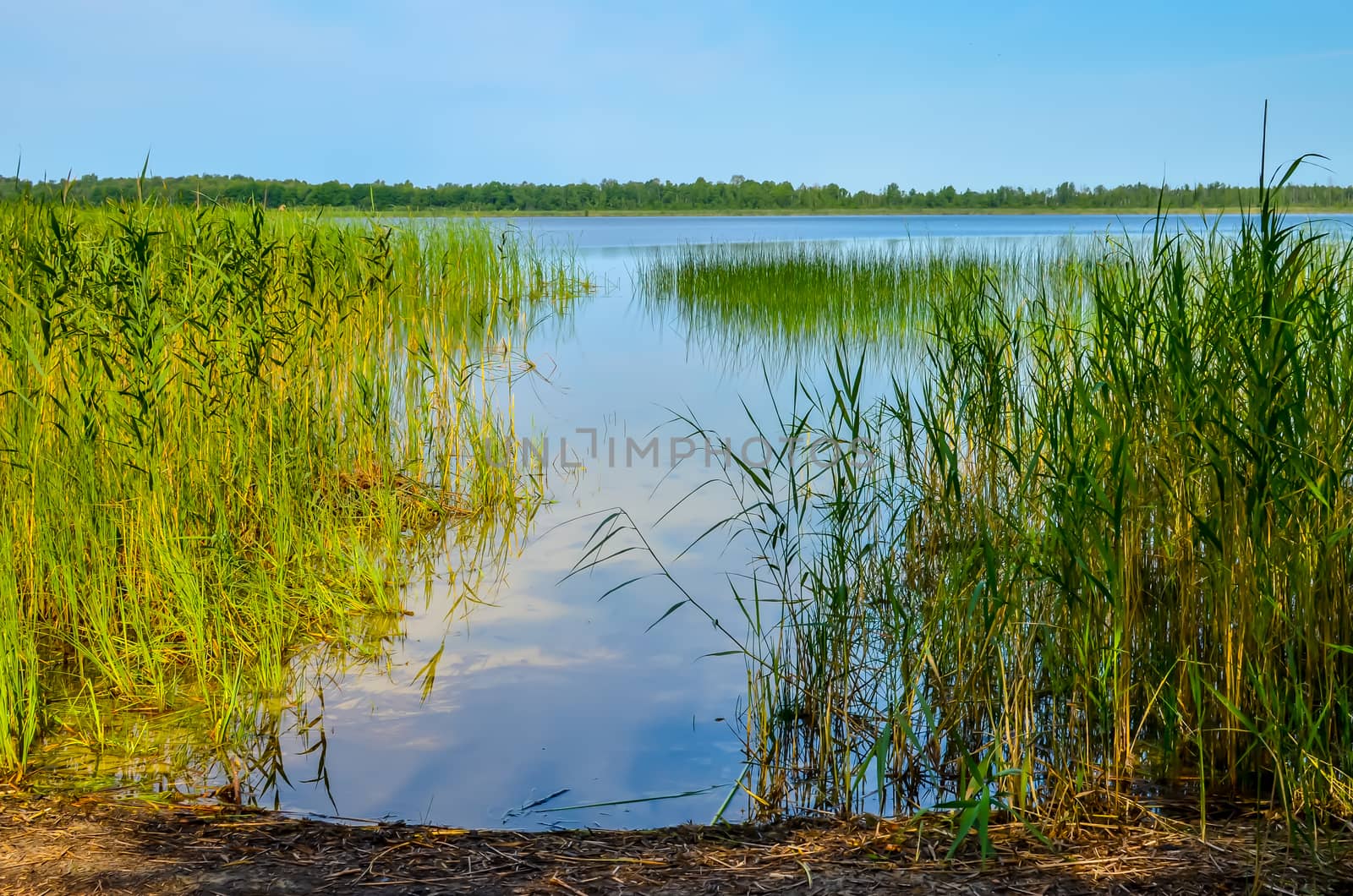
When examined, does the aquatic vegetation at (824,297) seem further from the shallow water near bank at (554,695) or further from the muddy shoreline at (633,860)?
the muddy shoreline at (633,860)

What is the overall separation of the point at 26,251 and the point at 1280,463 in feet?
13.6

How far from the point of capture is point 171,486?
3.38 metres

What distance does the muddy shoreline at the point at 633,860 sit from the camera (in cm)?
196

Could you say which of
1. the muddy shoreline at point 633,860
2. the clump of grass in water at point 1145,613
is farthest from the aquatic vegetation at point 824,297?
the muddy shoreline at point 633,860

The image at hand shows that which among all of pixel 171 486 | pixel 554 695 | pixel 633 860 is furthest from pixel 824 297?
pixel 633 860

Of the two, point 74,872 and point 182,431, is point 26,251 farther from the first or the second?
point 74,872

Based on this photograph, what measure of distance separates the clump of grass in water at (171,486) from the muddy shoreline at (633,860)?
1.97 feet

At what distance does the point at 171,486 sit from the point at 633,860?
2108mm

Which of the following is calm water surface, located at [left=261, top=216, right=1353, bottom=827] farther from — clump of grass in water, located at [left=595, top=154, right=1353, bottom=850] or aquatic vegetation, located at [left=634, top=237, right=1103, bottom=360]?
aquatic vegetation, located at [left=634, top=237, right=1103, bottom=360]

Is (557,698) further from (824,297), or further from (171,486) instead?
(824,297)

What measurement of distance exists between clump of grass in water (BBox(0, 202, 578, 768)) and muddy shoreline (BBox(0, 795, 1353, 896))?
23.6 inches

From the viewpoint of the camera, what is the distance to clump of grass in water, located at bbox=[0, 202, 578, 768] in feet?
10.3

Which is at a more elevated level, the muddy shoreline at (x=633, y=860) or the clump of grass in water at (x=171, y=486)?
the clump of grass in water at (x=171, y=486)

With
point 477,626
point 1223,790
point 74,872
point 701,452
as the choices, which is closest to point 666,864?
point 74,872
